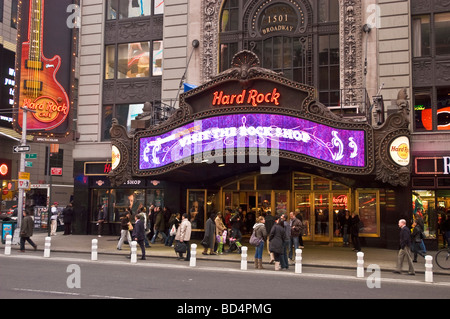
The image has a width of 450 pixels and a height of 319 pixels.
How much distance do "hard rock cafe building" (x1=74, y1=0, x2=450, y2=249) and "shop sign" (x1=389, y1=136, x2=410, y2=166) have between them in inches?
1.5

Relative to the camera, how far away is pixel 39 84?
86.1 feet

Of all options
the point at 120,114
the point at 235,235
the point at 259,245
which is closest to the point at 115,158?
the point at 235,235

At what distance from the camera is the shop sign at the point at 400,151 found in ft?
59.7

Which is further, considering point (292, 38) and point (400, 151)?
point (292, 38)

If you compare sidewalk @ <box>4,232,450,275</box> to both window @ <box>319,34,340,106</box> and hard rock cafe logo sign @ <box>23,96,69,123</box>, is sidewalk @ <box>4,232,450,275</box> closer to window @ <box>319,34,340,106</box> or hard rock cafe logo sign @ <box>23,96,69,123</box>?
hard rock cafe logo sign @ <box>23,96,69,123</box>

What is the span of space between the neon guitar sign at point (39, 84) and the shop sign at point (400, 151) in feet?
57.3

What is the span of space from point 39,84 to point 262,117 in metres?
14.0

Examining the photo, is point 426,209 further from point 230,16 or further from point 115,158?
point 115,158

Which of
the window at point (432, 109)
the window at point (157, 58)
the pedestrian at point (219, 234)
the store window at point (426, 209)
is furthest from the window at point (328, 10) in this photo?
the pedestrian at point (219, 234)

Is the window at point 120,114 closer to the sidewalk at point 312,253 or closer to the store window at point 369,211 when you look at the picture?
the sidewalk at point 312,253

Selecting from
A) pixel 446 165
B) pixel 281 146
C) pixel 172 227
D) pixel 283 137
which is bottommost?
pixel 172 227

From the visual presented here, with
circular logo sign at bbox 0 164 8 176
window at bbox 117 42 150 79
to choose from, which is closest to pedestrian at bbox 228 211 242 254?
window at bbox 117 42 150 79

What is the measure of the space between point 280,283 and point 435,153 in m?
12.9

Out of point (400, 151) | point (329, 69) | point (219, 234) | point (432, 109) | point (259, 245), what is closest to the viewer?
point (259, 245)
